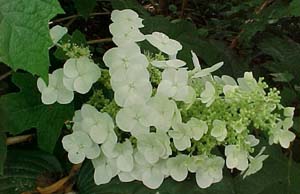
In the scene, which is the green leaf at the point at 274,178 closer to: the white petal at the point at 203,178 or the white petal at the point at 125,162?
the white petal at the point at 203,178

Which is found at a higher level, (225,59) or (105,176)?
(105,176)

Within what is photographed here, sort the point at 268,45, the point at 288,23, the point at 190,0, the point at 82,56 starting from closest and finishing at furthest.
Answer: the point at 82,56
the point at 268,45
the point at 288,23
the point at 190,0

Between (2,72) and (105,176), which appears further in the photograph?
(2,72)

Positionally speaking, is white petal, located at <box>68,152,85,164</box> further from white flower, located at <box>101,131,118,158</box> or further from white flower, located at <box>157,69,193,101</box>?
white flower, located at <box>157,69,193,101</box>

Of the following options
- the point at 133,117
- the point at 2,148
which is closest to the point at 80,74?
the point at 133,117

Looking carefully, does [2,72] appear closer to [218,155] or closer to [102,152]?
[102,152]

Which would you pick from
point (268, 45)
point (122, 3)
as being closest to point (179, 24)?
point (122, 3)

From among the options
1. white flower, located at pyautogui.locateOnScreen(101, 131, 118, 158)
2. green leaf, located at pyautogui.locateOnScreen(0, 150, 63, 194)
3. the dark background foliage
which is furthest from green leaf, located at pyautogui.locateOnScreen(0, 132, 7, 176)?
white flower, located at pyautogui.locateOnScreen(101, 131, 118, 158)

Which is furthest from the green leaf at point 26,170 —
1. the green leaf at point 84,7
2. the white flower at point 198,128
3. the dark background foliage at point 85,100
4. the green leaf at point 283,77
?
the green leaf at point 283,77
